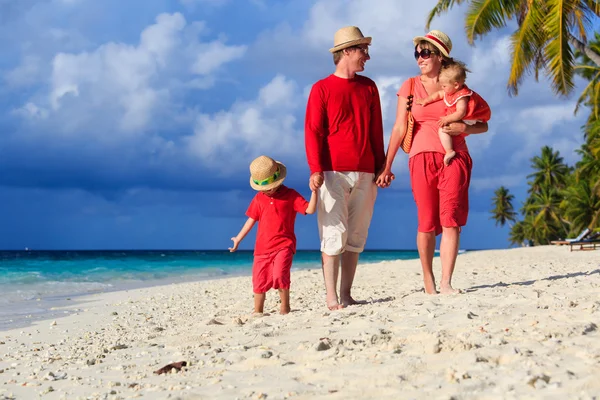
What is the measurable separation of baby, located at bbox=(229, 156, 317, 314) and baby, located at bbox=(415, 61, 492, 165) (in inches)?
49.7

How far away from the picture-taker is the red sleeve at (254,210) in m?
5.60

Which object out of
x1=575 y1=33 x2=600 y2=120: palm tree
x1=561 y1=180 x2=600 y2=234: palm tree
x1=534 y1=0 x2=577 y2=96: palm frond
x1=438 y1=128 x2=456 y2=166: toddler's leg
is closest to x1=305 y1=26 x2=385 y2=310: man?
x1=438 y1=128 x2=456 y2=166: toddler's leg

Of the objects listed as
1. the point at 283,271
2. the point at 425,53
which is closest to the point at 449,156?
the point at 425,53

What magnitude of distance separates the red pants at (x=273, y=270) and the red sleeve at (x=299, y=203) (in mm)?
360

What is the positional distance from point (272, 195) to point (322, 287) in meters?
4.14

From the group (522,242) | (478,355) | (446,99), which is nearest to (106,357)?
(478,355)

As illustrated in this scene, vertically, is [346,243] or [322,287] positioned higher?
[346,243]

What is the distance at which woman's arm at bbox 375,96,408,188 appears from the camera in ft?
17.5

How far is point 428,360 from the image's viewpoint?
3.38 m

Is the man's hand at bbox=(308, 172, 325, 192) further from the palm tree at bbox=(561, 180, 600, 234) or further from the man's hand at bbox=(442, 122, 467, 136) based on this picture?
the palm tree at bbox=(561, 180, 600, 234)

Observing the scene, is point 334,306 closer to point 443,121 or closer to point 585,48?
point 443,121

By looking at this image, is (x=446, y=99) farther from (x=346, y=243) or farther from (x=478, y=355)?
(x=478, y=355)

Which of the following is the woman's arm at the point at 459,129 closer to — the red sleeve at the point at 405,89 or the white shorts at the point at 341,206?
the red sleeve at the point at 405,89

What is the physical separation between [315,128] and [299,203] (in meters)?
0.66
